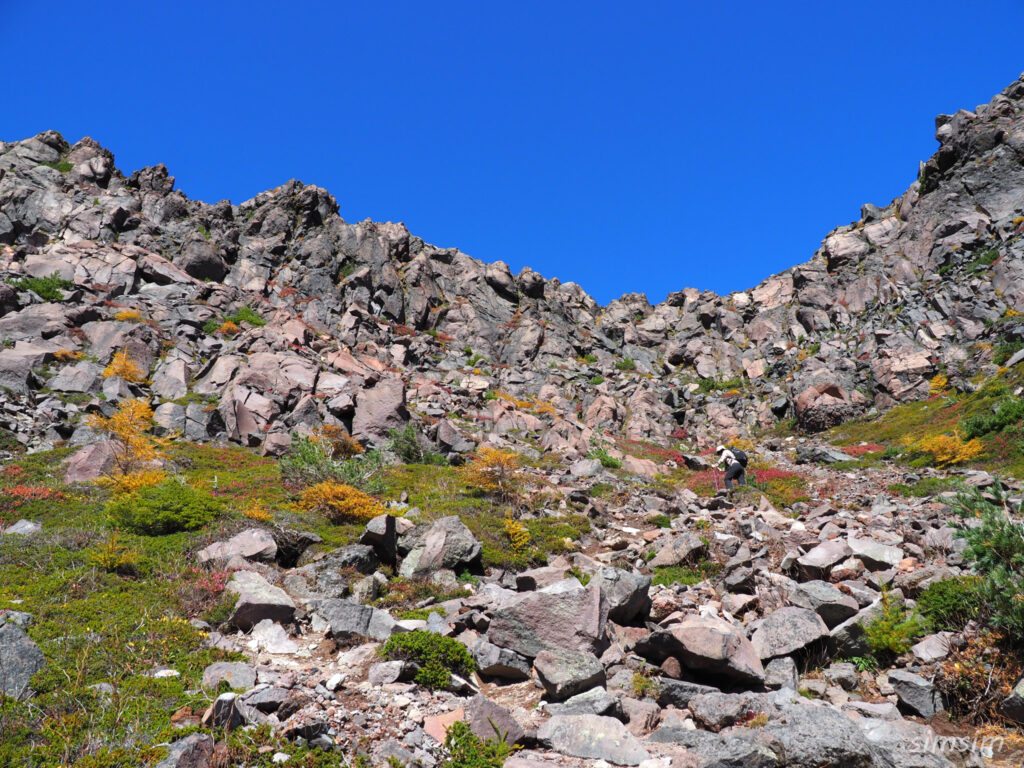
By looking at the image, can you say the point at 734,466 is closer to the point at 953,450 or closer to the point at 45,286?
the point at 953,450

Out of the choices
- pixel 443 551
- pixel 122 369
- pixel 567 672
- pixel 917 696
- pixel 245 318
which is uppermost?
pixel 245 318

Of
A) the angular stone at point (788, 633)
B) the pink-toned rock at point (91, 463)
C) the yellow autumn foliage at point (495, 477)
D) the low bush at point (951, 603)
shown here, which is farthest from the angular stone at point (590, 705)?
the pink-toned rock at point (91, 463)

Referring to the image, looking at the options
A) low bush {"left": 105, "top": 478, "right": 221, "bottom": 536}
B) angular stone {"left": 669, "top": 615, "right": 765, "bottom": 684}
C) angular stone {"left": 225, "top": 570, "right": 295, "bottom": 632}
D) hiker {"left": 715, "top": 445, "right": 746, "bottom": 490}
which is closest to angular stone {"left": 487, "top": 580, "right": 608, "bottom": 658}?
angular stone {"left": 669, "top": 615, "right": 765, "bottom": 684}

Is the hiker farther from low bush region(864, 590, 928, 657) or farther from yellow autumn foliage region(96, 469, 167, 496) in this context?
yellow autumn foliage region(96, 469, 167, 496)

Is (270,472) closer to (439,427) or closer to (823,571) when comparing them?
(439,427)

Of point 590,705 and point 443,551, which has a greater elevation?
point 443,551

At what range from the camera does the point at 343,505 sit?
47.3 feet

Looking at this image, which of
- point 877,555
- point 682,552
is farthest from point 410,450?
point 877,555

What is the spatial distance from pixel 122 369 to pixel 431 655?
28.2 metres

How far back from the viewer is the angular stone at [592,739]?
18.6 feet

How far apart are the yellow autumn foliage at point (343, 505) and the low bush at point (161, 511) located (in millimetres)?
2574

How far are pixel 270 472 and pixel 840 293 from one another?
6131 cm

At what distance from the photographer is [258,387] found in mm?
28594

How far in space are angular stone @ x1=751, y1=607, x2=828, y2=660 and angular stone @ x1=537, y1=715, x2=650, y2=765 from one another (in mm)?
3121
